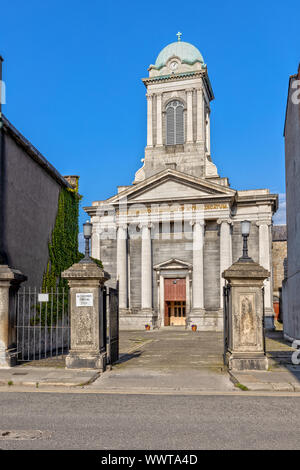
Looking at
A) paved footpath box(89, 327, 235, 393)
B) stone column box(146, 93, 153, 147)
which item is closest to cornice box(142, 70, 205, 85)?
stone column box(146, 93, 153, 147)

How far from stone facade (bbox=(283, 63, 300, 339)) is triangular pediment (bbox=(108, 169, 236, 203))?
496 inches

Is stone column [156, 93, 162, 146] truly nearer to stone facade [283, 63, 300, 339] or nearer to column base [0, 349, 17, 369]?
stone facade [283, 63, 300, 339]

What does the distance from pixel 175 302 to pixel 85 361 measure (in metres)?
28.0

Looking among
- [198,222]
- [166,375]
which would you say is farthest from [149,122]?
[166,375]

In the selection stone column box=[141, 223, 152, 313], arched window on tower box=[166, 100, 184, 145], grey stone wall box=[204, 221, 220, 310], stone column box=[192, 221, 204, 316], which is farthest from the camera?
arched window on tower box=[166, 100, 184, 145]

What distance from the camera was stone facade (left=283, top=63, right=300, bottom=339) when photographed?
20547 mm

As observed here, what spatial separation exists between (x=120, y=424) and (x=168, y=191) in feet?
107

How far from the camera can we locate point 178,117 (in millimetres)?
43750

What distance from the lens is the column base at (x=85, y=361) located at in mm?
11953

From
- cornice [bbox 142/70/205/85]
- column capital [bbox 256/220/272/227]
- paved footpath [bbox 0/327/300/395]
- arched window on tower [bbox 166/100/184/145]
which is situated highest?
cornice [bbox 142/70/205/85]

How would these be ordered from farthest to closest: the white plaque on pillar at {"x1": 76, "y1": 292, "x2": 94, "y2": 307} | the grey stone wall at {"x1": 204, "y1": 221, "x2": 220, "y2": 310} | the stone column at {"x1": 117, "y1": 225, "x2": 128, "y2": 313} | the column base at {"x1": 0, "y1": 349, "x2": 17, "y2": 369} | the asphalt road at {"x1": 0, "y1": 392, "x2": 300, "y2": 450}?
the stone column at {"x1": 117, "y1": 225, "x2": 128, "y2": 313}, the grey stone wall at {"x1": 204, "y1": 221, "x2": 220, "y2": 310}, the column base at {"x1": 0, "y1": 349, "x2": 17, "y2": 369}, the white plaque on pillar at {"x1": 76, "y1": 292, "x2": 94, "y2": 307}, the asphalt road at {"x1": 0, "y1": 392, "x2": 300, "y2": 450}

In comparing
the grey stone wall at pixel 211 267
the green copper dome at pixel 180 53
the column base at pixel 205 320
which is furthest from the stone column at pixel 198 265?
the green copper dome at pixel 180 53

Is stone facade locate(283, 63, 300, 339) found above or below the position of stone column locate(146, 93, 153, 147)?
below

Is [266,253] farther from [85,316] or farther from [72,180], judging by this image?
[85,316]
